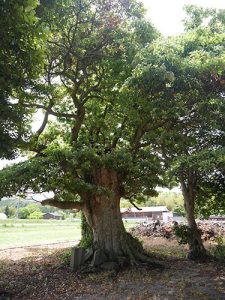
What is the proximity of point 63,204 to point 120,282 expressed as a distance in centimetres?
385

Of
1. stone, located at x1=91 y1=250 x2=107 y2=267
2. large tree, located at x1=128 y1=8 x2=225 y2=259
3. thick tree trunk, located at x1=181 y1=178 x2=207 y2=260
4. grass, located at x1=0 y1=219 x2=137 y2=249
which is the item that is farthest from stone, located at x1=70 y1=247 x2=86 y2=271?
grass, located at x1=0 y1=219 x2=137 y2=249

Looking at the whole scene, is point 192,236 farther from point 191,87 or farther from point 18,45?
point 18,45

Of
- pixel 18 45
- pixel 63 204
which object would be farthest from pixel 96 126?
pixel 18 45

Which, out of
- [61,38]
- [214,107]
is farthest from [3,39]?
[61,38]

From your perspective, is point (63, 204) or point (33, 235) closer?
point (63, 204)

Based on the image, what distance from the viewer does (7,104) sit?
16.0 feet

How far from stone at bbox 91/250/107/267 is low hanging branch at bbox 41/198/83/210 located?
6.46ft

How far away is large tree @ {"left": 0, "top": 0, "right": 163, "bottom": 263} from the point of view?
10172 mm

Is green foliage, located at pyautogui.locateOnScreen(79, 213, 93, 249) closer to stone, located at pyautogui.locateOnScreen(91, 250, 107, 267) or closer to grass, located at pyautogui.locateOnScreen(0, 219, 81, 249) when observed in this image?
stone, located at pyautogui.locateOnScreen(91, 250, 107, 267)

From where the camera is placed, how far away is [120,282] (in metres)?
10.2

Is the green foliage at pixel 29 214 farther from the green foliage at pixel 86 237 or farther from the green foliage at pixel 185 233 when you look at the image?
the green foliage at pixel 185 233

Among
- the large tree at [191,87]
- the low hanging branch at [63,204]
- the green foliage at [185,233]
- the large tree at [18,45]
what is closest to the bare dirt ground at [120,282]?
the green foliage at [185,233]

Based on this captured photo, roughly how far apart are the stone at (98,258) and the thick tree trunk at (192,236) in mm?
3730

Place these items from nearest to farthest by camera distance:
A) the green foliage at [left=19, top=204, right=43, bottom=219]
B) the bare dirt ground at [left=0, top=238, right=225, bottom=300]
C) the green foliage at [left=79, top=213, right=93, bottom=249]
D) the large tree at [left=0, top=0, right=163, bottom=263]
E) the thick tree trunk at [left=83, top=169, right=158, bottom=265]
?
1. the bare dirt ground at [left=0, top=238, right=225, bottom=300]
2. the large tree at [left=0, top=0, right=163, bottom=263]
3. the thick tree trunk at [left=83, top=169, right=158, bottom=265]
4. the green foliage at [left=79, top=213, right=93, bottom=249]
5. the green foliage at [left=19, top=204, right=43, bottom=219]
